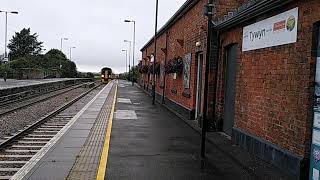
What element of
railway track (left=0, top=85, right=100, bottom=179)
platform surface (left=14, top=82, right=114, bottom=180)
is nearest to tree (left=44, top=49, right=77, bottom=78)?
railway track (left=0, top=85, right=100, bottom=179)

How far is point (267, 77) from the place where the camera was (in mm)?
9094

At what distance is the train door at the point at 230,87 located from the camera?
12102mm

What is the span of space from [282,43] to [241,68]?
263cm

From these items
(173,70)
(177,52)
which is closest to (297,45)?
(173,70)

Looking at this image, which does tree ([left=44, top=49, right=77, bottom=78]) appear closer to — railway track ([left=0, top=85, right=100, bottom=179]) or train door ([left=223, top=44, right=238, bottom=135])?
railway track ([left=0, top=85, right=100, bottom=179])

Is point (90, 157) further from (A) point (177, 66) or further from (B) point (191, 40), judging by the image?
(A) point (177, 66)

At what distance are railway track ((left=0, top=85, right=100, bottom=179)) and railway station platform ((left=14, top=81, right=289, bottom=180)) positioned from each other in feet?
1.09

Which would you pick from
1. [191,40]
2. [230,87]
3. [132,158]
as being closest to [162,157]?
[132,158]

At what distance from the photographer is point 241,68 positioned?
36.0ft

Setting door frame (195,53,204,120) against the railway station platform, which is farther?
door frame (195,53,204,120)

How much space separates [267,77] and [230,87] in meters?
3.45

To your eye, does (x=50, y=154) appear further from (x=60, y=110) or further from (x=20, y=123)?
(x=60, y=110)

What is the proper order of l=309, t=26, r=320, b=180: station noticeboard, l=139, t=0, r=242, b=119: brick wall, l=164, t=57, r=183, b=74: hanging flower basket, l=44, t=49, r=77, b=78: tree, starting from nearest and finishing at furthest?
l=309, t=26, r=320, b=180: station noticeboard, l=139, t=0, r=242, b=119: brick wall, l=164, t=57, r=183, b=74: hanging flower basket, l=44, t=49, r=77, b=78: tree

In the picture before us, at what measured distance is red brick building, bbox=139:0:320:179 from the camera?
23.8ft
